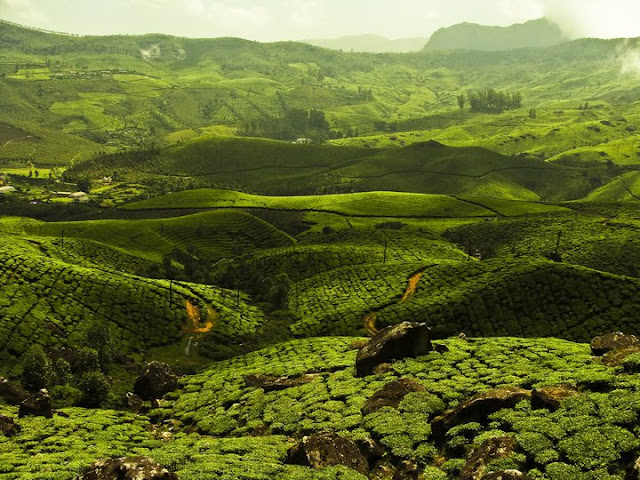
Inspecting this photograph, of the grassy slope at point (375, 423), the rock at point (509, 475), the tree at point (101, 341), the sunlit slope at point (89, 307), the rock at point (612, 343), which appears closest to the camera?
the rock at point (509, 475)

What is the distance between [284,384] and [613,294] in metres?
83.9

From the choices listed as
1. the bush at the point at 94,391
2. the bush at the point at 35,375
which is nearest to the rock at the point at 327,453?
the bush at the point at 94,391

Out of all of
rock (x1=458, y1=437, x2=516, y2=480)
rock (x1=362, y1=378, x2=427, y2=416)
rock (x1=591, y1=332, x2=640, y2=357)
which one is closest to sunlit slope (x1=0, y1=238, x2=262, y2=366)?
rock (x1=362, y1=378, x2=427, y2=416)

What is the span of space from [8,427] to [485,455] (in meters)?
45.5

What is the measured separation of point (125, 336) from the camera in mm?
99188

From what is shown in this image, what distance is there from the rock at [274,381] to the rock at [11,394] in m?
29.3

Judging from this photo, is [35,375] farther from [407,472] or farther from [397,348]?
[407,472]

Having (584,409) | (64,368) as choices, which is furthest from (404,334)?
(64,368)

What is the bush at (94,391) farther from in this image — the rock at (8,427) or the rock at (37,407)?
the rock at (8,427)

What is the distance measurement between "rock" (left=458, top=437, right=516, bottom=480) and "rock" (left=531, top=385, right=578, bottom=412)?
6.23m

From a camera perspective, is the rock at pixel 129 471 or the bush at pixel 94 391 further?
the bush at pixel 94 391

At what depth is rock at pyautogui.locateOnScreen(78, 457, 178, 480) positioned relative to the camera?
28.4 m

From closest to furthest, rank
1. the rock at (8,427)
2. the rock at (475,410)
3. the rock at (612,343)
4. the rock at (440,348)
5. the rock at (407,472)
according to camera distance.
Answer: the rock at (407,472) → the rock at (475,410) → the rock at (8,427) → the rock at (612,343) → the rock at (440,348)

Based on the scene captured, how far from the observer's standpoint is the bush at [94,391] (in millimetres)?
64375
